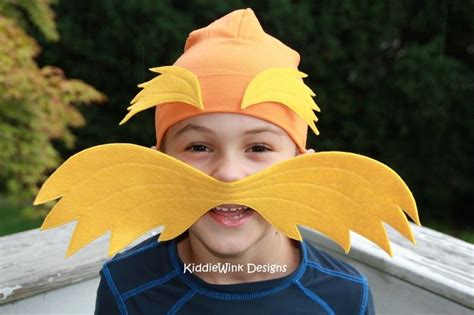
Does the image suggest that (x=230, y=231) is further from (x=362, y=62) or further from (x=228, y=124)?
(x=362, y=62)

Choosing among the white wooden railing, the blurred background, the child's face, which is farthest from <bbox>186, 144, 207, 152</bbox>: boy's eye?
the blurred background

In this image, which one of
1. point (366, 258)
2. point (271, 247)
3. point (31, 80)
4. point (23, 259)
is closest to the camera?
point (271, 247)

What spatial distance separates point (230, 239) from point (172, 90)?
266 millimetres

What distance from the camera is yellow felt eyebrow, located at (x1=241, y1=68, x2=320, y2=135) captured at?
0.90 metres

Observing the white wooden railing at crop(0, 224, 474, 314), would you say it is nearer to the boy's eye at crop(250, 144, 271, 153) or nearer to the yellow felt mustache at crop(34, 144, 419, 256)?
the yellow felt mustache at crop(34, 144, 419, 256)

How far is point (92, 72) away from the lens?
13.3 ft

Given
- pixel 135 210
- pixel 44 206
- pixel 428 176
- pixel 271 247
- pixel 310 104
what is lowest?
pixel 428 176

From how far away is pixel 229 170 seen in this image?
0.91 m

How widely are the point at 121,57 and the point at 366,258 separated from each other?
9.79 ft

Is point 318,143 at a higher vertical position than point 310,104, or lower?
lower

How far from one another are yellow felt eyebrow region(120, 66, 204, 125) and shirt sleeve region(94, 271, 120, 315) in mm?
355

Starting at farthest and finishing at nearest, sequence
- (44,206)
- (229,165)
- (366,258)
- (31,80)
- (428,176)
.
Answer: (428,176) < (44,206) < (31,80) < (366,258) < (229,165)

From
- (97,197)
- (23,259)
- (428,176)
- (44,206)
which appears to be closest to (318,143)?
(428,176)

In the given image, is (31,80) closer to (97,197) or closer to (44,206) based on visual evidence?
(44,206)
